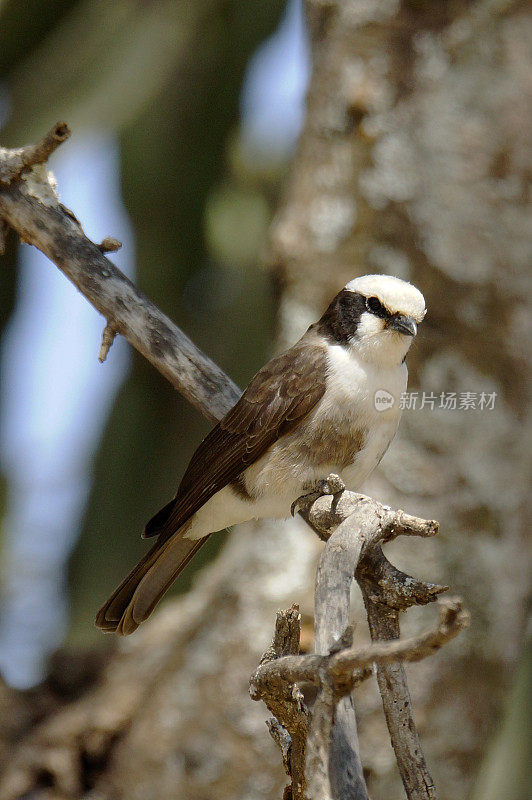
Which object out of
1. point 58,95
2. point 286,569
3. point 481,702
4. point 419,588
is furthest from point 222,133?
point 419,588

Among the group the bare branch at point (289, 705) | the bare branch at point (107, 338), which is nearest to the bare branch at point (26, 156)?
the bare branch at point (107, 338)

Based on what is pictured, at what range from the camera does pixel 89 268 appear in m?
2.46

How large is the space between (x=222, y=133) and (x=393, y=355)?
2385mm

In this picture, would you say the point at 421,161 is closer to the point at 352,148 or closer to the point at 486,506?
the point at 352,148

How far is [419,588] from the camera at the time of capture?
1.72 m

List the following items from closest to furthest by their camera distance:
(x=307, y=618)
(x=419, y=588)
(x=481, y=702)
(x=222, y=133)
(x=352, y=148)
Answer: (x=419, y=588)
(x=307, y=618)
(x=481, y=702)
(x=352, y=148)
(x=222, y=133)

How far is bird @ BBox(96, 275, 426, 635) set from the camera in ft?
8.94

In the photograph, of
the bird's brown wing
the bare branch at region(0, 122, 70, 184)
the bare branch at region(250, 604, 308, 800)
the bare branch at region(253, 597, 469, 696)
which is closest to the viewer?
the bare branch at region(253, 597, 469, 696)

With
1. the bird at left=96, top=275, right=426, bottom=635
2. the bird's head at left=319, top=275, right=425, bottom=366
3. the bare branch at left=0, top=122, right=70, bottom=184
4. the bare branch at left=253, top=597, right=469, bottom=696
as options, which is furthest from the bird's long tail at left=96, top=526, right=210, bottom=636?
the bare branch at left=253, top=597, right=469, bottom=696

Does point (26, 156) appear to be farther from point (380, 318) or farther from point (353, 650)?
point (353, 650)

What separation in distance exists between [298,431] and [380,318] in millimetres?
401

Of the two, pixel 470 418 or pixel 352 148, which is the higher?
pixel 352 148

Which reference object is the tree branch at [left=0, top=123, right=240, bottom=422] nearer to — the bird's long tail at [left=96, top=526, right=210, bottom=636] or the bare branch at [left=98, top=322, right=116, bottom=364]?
the bare branch at [left=98, top=322, right=116, bottom=364]

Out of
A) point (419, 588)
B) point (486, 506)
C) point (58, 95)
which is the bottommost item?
point (419, 588)
